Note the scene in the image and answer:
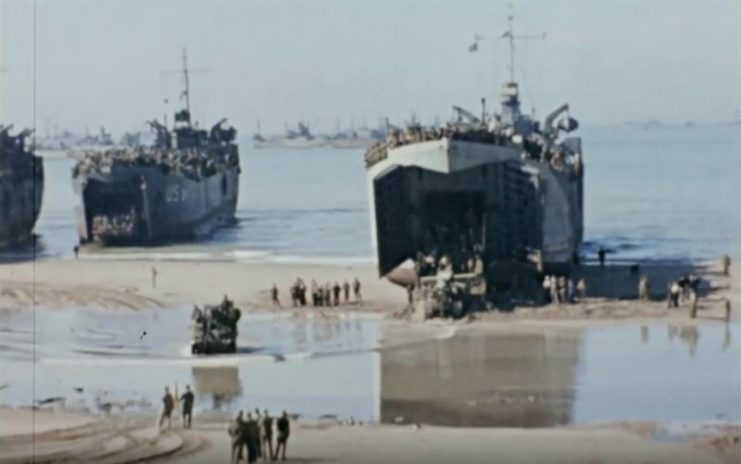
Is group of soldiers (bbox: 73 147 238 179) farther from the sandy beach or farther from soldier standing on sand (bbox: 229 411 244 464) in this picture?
soldier standing on sand (bbox: 229 411 244 464)

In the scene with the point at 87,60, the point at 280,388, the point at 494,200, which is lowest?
the point at 280,388

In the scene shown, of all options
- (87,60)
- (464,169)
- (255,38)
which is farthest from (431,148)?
(87,60)

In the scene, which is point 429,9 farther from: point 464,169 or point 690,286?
point 690,286

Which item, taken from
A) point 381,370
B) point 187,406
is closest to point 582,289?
point 381,370

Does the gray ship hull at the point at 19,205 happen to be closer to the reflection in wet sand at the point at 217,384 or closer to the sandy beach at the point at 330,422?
the sandy beach at the point at 330,422

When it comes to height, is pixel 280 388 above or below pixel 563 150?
below

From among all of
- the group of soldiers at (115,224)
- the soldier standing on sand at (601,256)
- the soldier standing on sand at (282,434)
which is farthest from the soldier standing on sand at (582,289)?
the group of soldiers at (115,224)
